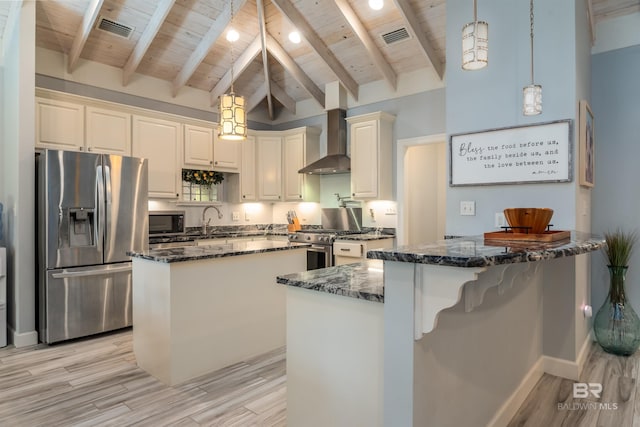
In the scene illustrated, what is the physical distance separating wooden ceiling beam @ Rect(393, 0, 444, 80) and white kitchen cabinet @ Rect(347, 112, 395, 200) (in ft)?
2.63

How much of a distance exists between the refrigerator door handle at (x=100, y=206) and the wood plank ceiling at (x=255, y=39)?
1.47 metres

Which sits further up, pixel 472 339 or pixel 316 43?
pixel 316 43

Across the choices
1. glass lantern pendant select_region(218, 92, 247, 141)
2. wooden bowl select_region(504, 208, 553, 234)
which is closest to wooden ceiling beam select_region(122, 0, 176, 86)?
glass lantern pendant select_region(218, 92, 247, 141)

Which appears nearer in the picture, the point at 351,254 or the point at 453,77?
the point at 453,77

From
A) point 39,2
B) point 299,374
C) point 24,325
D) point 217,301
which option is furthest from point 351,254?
point 39,2

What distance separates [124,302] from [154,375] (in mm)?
1397

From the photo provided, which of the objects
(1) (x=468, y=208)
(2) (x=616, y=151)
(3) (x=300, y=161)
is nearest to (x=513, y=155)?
(1) (x=468, y=208)

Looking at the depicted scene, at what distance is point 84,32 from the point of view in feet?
12.8

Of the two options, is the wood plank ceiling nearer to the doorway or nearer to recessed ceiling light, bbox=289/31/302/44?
recessed ceiling light, bbox=289/31/302/44

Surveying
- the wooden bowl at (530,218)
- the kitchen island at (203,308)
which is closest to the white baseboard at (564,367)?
the wooden bowl at (530,218)

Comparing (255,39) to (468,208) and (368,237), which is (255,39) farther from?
(468,208)

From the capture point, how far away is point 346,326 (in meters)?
1.63

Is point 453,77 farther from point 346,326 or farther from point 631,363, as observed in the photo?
point 631,363

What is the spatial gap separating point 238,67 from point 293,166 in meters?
1.57
